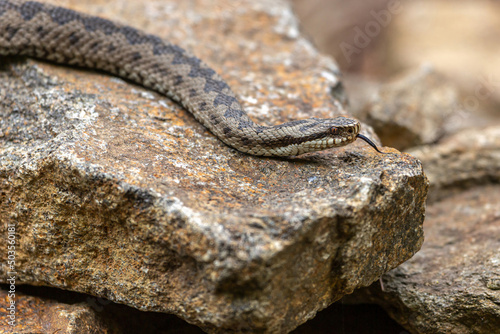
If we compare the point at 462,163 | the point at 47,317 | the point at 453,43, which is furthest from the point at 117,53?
the point at 453,43

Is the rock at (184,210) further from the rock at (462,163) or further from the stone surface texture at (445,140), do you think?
the rock at (462,163)

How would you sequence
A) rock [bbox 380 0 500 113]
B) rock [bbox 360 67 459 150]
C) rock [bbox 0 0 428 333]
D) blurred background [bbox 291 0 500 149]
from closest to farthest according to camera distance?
1. rock [bbox 0 0 428 333]
2. rock [bbox 360 67 459 150]
3. blurred background [bbox 291 0 500 149]
4. rock [bbox 380 0 500 113]

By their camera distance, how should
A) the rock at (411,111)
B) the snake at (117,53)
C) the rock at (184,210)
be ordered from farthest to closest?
the rock at (411,111) < the snake at (117,53) < the rock at (184,210)

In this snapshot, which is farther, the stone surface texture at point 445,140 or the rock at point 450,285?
the stone surface texture at point 445,140

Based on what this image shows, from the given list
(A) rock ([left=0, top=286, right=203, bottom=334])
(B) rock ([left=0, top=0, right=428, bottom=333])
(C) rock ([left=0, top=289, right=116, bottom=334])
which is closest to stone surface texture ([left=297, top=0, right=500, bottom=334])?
(B) rock ([left=0, top=0, right=428, bottom=333])

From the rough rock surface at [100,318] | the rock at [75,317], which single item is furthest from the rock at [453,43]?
the rock at [75,317]

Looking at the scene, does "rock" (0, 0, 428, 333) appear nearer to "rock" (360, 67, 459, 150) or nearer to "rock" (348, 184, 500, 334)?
"rock" (348, 184, 500, 334)

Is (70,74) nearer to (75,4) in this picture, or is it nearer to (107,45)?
(107,45)
